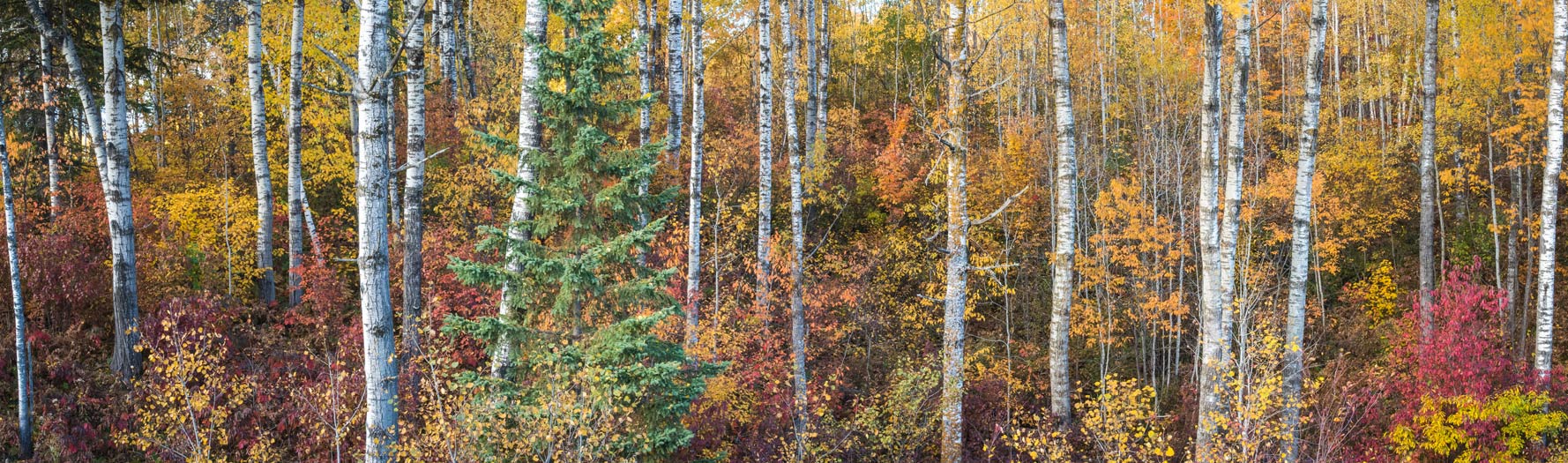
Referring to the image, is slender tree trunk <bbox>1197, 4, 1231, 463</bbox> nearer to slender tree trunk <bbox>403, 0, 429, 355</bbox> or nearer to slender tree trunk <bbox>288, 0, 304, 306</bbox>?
slender tree trunk <bbox>403, 0, 429, 355</bbox>

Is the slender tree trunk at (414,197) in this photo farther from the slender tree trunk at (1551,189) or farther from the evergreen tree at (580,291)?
the slender tree trunk at (1551,189)

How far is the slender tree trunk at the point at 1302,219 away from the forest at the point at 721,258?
0.05 metres

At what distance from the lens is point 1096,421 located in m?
10.1

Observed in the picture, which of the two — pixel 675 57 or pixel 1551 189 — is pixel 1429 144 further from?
pixel 675 57

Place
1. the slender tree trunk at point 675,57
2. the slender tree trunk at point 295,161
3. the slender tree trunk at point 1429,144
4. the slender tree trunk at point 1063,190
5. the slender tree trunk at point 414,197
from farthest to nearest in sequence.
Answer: the slender tree trunk at point 1429,144 → the slender tree trunk at point 295,161 → the slender tree trunk at point 675,57 → the slender tree trunk at point 1063,190 → the slender tree trunk at point 414,197

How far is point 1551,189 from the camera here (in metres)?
12.5

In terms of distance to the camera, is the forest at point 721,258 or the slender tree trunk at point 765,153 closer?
the forest at point 721,258

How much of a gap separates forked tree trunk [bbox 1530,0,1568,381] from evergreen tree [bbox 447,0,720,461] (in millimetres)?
12430

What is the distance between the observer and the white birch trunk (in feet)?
33.1

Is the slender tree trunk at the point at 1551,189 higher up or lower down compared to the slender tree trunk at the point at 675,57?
lower down

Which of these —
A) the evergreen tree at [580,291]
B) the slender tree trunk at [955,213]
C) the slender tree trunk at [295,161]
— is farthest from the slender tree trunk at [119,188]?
the slender tree trunk at [955,213]

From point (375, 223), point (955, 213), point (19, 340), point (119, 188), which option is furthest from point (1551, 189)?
point (19, 340)

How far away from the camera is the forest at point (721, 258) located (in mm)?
7957

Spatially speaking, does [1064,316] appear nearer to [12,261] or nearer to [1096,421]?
[1096,421]
